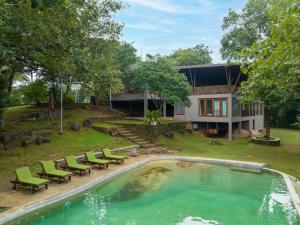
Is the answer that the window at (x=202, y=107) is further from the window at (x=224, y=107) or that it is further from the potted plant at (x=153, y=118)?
the potted plant at (x=153, y=118)

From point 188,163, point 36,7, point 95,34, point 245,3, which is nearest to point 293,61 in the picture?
point 36,7

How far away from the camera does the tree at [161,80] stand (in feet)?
77.0

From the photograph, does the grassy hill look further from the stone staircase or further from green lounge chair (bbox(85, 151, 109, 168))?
green lounge chair (bbox(85, 151, 109, 168))

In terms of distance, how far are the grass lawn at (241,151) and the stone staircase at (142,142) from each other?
110 centimetres

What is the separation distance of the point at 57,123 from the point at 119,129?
4.95m

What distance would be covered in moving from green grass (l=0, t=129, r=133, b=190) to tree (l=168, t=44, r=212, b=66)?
30.4 metres

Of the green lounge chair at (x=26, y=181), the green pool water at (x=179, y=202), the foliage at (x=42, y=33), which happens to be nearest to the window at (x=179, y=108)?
the green pool water at (x=179, y=202)

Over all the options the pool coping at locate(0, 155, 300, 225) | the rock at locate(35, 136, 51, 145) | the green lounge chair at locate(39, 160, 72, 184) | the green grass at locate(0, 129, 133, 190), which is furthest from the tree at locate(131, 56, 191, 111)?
the green lounge chair at locate(39, 160, 72, 184)

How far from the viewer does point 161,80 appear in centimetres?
2383

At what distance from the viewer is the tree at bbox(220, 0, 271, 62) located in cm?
2834

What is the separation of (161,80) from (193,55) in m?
31.6

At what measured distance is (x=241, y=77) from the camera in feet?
94.2

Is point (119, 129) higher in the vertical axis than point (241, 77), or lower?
lower

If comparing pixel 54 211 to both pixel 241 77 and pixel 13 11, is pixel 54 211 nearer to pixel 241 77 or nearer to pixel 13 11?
pixel 13 11
